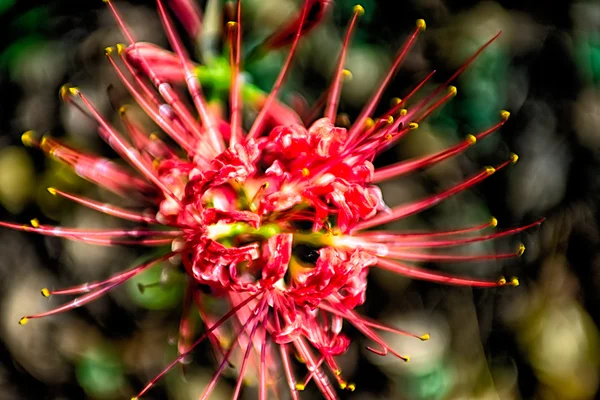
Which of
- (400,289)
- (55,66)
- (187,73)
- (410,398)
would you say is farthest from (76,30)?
(410,398)

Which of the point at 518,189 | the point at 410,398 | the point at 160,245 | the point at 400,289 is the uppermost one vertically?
the point at 160,245

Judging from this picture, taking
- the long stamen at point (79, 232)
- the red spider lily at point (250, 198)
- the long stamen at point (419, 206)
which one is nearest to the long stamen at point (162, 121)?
the red spider lily at point (250, 198)

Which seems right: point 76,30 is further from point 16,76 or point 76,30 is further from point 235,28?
point 235,28

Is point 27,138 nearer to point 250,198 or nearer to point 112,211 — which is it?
point 112,211

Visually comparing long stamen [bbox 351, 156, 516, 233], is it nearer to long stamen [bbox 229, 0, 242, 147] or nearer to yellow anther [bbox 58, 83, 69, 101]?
long stamen [bbox 229, 0, 242, 147]

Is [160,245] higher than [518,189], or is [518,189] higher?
[160,245]

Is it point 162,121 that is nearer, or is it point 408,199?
point 162,121

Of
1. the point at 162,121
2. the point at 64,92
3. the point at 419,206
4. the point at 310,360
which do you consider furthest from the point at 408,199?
the point at 64,92
